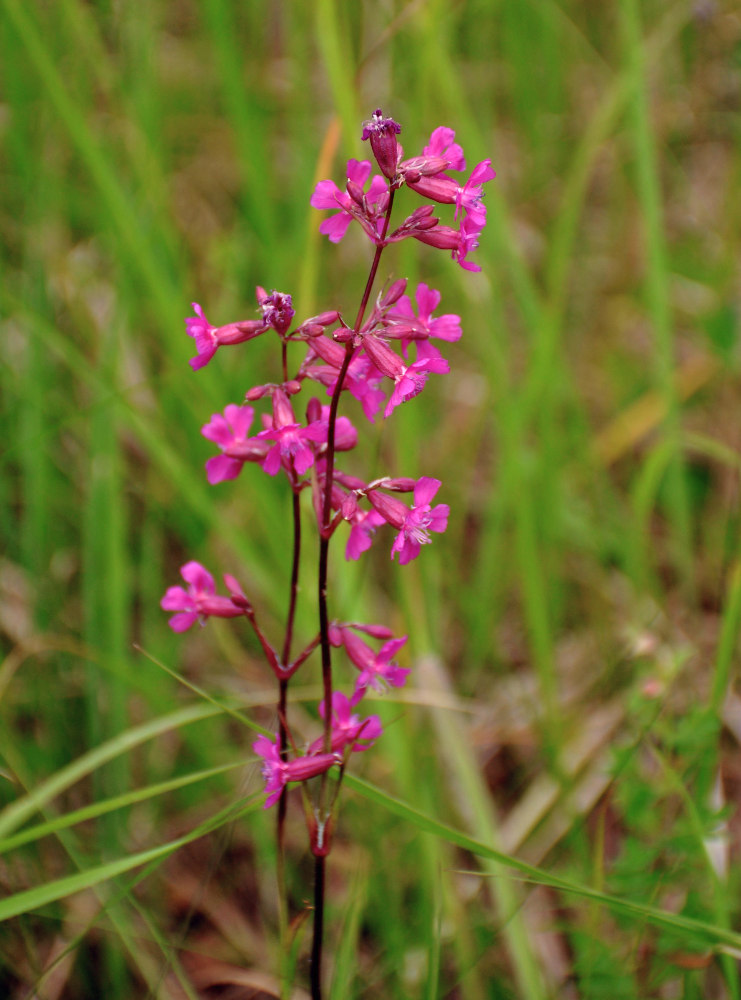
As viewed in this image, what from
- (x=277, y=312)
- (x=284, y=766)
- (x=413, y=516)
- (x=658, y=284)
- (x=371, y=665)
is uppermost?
(x=658, y=284)

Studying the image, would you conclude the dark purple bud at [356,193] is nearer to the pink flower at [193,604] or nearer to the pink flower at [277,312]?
the pink flower at [277,312]

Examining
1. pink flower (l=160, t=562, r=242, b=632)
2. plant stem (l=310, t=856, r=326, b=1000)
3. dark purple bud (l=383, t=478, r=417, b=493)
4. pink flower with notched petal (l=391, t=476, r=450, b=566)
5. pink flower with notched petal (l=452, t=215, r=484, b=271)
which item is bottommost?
plant stem (l=310, t=856, r=326, b=1000)

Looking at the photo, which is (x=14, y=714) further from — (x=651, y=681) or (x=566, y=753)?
(x=651, y=681)

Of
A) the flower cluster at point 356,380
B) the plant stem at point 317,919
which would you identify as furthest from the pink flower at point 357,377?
the plant stem at point 317,919

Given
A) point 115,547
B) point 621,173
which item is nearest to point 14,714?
point 115,547

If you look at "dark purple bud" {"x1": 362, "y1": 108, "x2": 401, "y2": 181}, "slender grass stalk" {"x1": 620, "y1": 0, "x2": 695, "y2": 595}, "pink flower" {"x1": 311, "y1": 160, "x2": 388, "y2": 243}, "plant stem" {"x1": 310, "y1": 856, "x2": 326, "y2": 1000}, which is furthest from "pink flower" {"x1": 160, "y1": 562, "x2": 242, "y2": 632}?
"slender grass stalk" {"x1": 620, "y1": 0, "x2": 695, "y2": 595}

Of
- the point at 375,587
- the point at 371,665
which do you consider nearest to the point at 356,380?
the point at 371,665

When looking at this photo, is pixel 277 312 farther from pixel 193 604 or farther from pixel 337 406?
pixel 193 604

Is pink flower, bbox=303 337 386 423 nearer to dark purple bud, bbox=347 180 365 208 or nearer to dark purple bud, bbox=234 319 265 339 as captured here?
dark purple bud, bbox=234 319 265 339
